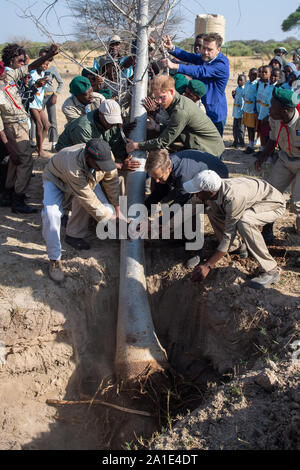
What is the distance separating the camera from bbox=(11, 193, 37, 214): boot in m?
5.83

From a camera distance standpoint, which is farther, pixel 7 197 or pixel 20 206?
pixel 7 197

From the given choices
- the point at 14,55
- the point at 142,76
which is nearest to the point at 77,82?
the point at 142,76

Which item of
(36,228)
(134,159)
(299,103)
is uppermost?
(299,103)

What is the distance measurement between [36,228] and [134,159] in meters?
1.52

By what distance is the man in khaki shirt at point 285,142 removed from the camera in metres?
4.57

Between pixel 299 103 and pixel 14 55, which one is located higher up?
pixel 14 55

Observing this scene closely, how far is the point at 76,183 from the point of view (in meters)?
4.34

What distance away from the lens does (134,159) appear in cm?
511

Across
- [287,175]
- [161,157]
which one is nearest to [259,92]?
[287,175]

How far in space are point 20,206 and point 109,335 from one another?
7.17 feet

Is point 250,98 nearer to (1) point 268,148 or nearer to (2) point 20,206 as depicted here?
(1) point 268,148

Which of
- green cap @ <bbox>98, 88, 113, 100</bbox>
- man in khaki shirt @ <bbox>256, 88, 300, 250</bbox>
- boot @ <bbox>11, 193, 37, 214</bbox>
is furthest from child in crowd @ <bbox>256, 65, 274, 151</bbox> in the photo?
boot @ <bbox>11, 193, 37, 214</bbox>

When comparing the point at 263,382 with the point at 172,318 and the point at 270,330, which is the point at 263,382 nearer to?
the point at 270,330

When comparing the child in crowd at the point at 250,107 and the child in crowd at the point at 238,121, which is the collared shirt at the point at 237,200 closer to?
the child in crowd at the point at 250,107
